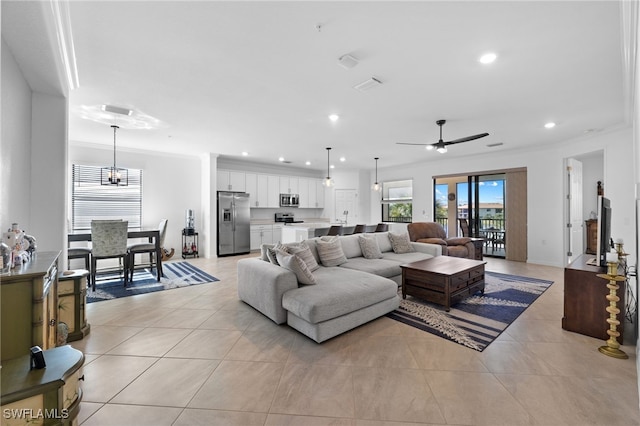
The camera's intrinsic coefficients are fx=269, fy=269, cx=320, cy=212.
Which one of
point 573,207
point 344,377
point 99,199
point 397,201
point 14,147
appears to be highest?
point 14,147

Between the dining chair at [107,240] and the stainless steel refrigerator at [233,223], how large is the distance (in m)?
2.74

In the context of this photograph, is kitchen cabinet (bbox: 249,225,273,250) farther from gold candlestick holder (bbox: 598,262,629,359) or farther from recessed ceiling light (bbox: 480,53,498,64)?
gold candlestick holder (bbox: 598,262,629,359)

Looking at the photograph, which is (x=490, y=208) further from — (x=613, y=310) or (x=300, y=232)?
(x=613, y=310)

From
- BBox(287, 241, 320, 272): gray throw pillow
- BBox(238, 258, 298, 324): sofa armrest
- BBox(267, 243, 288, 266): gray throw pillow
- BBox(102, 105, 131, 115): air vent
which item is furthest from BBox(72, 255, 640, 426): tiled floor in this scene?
BBox(102, 105, 131, 115): air vent

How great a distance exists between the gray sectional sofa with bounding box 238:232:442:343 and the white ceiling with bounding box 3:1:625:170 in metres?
2.04

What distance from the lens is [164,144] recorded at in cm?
593

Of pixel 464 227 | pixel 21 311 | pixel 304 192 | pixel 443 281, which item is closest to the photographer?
pixel 21 311

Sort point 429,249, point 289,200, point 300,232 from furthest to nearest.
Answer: point 289,200, point 300,232, point 429,249

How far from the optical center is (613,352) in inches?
90.5

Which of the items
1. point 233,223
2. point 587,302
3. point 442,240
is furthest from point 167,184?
point 587,302

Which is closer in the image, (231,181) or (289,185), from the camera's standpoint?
(231,181)

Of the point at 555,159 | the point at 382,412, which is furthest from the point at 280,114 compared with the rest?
the point at 555,159

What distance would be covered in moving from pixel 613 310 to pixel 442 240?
3.42 m

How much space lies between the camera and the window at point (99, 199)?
5777 millimetres
